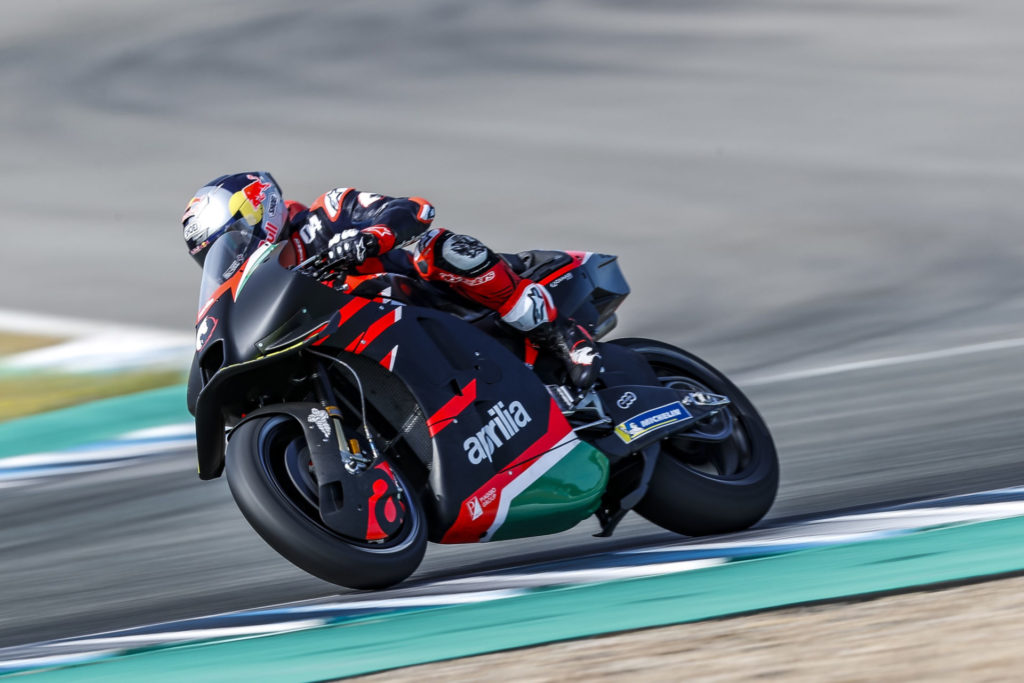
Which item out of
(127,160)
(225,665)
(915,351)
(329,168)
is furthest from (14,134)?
(225,665)

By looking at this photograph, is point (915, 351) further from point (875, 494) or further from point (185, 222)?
point (185, 222)

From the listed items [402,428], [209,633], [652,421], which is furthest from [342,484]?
[652,421]

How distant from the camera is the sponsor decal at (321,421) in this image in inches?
180

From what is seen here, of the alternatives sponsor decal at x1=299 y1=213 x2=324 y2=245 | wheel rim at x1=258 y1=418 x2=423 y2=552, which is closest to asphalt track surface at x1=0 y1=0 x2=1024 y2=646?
wheel rim at x1=258 y1=418 x2=423 y2=552

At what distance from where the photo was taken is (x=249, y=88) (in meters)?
18.0

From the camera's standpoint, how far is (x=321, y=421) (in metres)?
4.59

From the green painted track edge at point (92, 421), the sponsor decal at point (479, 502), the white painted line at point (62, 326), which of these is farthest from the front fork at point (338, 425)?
the white painted line at point (62, 326)

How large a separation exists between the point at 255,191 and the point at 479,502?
1.23 metres

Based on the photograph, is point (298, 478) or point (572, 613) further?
point (298, 478)

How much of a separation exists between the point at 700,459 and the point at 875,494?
757 millimetres

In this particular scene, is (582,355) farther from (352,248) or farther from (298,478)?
(298,478)

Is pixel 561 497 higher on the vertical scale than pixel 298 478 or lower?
lower

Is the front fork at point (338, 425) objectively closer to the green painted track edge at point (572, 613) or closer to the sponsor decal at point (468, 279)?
the green painted track edge at point (572, 613)

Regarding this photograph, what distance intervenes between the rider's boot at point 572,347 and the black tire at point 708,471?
39 centimetres
